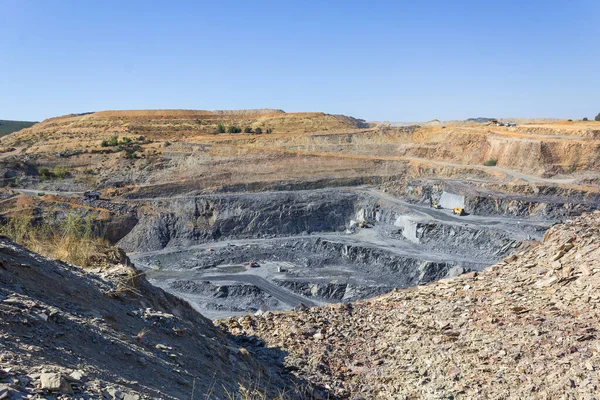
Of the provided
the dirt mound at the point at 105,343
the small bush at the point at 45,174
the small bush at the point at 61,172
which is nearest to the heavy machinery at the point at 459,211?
the dirt mound at the point at 105,343

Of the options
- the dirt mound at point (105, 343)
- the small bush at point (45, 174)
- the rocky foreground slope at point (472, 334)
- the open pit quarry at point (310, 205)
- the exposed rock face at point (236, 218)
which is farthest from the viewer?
the small bush at point (45, 174)

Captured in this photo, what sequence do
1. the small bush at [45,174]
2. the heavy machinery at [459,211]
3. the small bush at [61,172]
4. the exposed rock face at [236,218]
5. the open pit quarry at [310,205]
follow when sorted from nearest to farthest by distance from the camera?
the open pit quarry at [310,205]
the heavy machinery at [459,211]
the exposed rock face at [236,218]
the small bush at [45,174]
the small bush at [61,172]

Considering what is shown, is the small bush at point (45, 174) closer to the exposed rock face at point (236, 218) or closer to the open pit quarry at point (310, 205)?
the open pit quarry at point (310, 205)

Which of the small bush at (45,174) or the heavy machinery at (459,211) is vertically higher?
the small bush at (45,174)

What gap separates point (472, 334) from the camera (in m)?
10.5

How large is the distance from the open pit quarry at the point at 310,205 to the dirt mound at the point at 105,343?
3.06 m

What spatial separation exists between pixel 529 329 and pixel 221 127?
61706mm

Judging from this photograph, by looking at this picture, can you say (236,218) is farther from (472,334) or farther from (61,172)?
(472,334)

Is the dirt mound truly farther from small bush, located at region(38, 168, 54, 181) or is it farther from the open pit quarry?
small bush, located at region(38, 168, 54, 181)

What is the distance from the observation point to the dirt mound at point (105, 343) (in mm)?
5156

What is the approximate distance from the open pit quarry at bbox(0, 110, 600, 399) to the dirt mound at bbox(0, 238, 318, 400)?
3.06m

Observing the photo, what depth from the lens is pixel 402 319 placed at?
12367 millimetres

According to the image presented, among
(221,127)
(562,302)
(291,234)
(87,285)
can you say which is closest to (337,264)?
(291,234)

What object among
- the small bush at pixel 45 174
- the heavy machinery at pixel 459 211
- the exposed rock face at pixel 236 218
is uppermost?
the small bush at pixel 45 174
